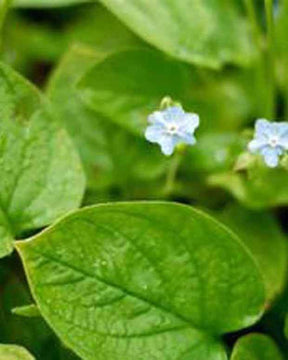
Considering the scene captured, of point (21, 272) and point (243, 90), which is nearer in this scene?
point (21, 272)

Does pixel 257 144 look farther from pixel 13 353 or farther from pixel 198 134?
pixel 13 353

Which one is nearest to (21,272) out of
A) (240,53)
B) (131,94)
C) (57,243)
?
(57,243)

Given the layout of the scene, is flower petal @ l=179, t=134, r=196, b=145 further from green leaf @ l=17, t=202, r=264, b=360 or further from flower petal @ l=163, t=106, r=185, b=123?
green leaf @ l=17, t=202, r=264, b=360

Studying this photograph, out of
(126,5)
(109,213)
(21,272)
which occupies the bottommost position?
(21,272)

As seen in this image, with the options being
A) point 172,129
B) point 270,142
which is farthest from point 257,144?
point 172,129

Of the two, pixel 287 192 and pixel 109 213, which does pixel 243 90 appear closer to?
pixel 287 192

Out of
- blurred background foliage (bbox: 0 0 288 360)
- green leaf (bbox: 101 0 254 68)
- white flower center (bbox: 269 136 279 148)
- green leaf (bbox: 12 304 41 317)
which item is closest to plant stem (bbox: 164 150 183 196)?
blurred background foliage (bbox: 0 0 288 360)
